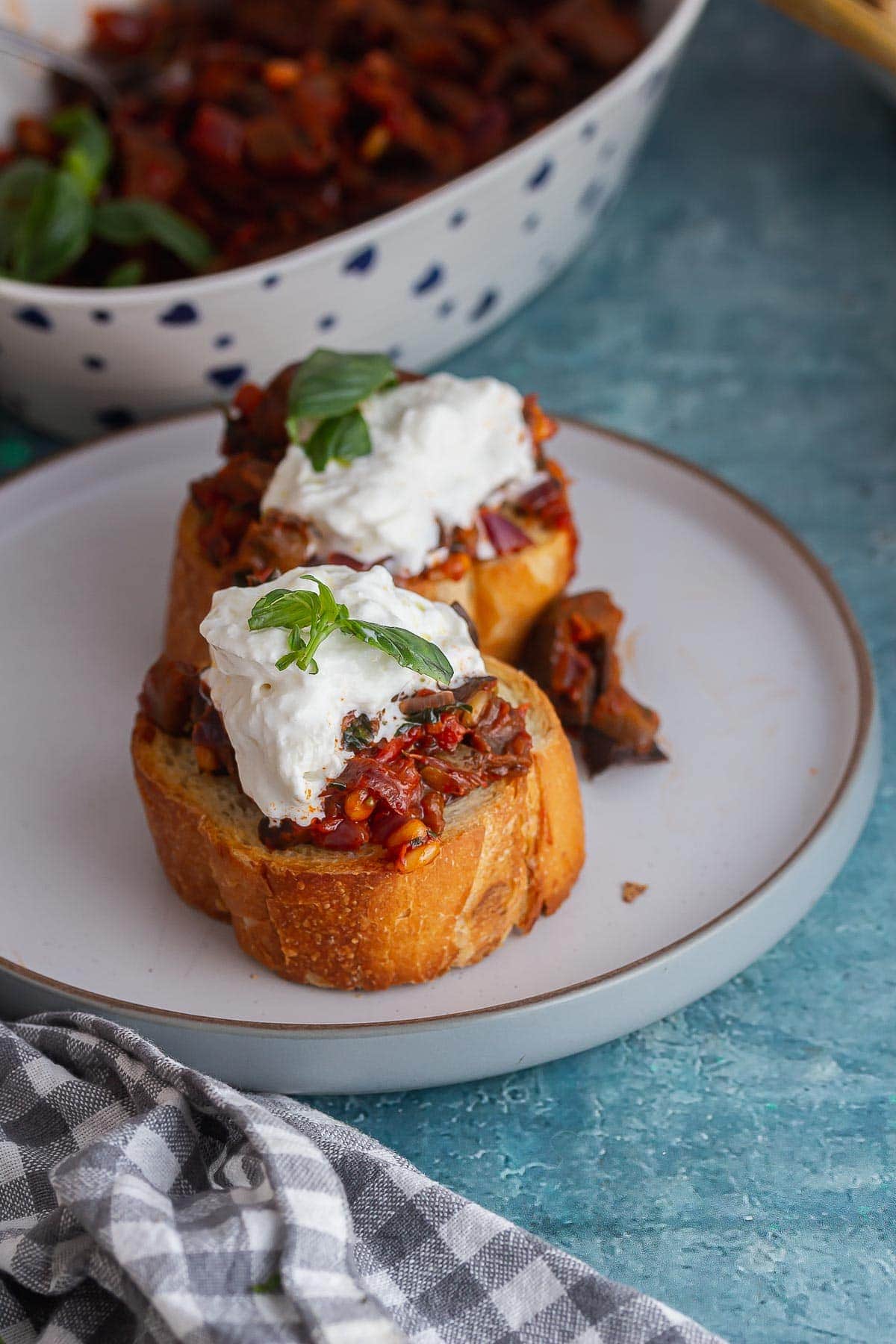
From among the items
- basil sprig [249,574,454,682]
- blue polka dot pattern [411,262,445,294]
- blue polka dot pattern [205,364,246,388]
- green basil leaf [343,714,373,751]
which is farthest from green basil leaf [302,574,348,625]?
blue polka dot pattern [411,262,445,294]

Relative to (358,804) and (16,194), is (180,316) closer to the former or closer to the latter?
(16,194)

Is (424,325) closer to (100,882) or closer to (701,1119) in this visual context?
(100,882)

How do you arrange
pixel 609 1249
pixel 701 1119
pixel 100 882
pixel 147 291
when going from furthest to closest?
pixel 147 291
pixel 100 882
pixel 701 1119
pixel 609 1249

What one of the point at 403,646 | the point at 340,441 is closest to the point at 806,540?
the point at 340,441

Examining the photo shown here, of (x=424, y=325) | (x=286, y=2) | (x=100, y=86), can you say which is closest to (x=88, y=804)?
(x=424, y=325)

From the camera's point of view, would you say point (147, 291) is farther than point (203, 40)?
No

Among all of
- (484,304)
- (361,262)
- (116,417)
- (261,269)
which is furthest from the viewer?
(484,304)

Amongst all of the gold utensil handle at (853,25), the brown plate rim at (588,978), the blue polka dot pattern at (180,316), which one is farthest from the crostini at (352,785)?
the gold utensil handle at (853,25)

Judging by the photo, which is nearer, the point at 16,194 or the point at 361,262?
the point at 361,262
